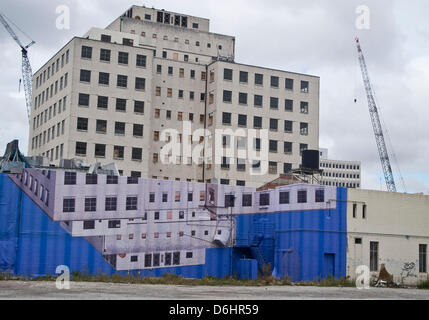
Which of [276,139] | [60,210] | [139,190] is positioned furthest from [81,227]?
[276,139]

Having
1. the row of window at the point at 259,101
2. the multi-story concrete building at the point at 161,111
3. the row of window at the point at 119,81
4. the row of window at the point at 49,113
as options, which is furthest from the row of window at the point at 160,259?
the row of window at the point at 259,101

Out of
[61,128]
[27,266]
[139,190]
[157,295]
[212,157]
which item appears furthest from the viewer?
[212,157]

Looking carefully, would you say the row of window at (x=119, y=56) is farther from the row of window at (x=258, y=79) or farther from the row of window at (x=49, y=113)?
the row of window at (x=258, y=79)

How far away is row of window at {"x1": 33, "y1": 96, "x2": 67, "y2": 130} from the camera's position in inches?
3332

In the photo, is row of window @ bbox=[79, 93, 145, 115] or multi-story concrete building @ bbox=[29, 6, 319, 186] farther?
multi-story concrete building @ bbox=[29, 6, 319, 186]

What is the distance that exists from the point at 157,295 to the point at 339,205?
2153 centimetres

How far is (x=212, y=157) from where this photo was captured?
9044 cm

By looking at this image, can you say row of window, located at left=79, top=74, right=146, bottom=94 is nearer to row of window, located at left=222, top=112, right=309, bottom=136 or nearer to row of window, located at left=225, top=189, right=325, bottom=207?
row of window, located at left=222, top=112, right=309, bottom=136

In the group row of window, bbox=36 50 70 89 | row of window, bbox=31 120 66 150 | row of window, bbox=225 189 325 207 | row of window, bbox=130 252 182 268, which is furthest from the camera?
row of window, bbox=36 50 70 89

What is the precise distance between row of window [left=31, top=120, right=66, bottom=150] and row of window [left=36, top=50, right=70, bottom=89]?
324 inches

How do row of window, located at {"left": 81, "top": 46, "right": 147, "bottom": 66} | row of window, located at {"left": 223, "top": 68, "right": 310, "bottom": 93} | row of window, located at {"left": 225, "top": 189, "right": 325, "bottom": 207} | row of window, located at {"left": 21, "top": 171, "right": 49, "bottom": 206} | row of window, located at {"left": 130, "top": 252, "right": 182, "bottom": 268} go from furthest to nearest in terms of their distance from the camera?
row of window, located at {"left": 223, "top": 68, "right": 310, "bottom": 93} < row of window, located at {"left": 81, "top": 46, "right": 147, "bottom": 66} < row of window, located at {"left": 225, "top": 189, "right": 325, "bottom": 207} < row of window, located at {"left": 130, "top": 252, "right": 182, "bottom": 268} < row of window, located at {"left": 21, "top": 171, "right": 49, "bottom": 206}

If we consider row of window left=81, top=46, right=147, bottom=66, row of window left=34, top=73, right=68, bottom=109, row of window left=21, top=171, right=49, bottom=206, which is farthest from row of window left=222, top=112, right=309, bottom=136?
row of window left=21, top=171, right=49, bottom=206

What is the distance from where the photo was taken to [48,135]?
89438 millimetres
